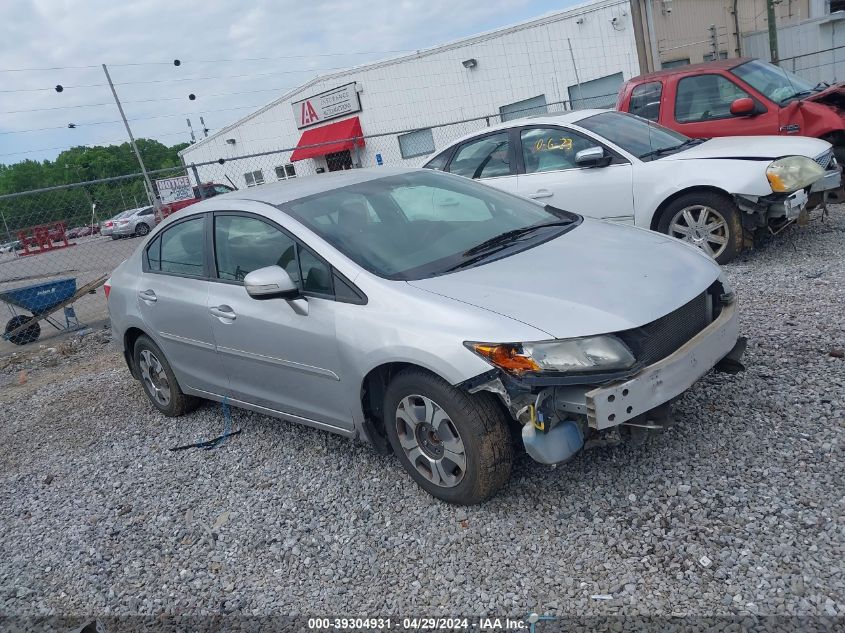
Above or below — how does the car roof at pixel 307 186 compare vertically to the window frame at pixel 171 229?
above

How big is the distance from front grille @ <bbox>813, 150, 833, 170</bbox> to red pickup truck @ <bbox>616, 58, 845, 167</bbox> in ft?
4.36

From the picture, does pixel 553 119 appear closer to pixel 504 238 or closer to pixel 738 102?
pixel 738 102

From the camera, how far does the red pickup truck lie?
7844mm

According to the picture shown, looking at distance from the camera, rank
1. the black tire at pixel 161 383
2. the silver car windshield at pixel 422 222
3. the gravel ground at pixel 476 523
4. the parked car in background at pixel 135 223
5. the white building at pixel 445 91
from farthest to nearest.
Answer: the parked car in background at pixel 135 223
the white building at pixel 445 91
the black tire at pixel 161 383
the silver car windshield at pixel 422 222
the gravel ground at pixel 476 523

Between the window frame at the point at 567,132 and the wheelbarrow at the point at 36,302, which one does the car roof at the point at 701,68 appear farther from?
the wheelbarrow at the point at 36,302

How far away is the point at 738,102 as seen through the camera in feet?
25.7

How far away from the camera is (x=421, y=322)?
3.29m

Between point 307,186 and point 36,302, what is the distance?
628 cm

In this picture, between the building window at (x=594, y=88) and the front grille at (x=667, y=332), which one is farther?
the building window at (x=594, y=88)

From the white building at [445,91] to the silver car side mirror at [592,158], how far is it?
891 cm

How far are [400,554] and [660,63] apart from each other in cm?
2063

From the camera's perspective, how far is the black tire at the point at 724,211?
636 centimetres

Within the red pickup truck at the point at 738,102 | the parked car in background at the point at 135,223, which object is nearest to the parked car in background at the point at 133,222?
the parked car in background at the point at 135,223

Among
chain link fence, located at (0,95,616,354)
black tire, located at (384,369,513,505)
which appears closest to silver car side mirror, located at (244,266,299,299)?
black tire, located at (384,369,513,505)
